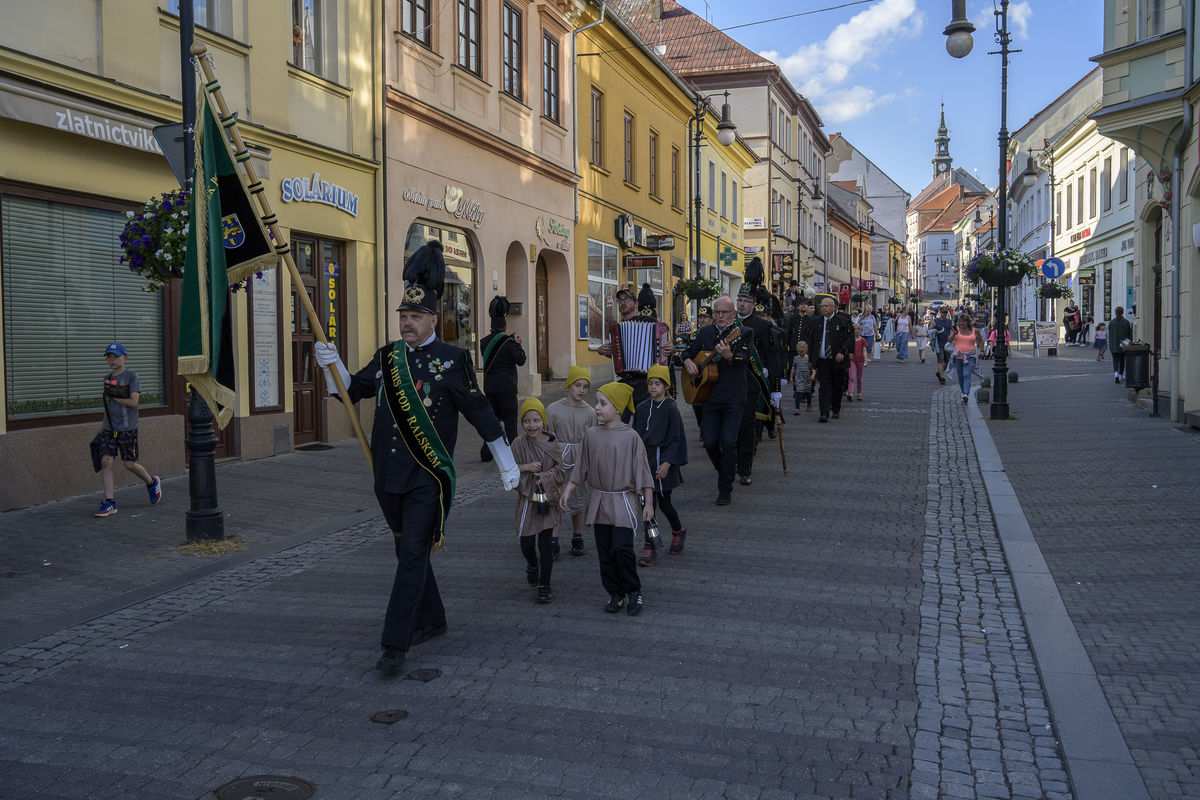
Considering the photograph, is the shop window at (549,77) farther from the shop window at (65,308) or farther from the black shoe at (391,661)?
the black shoe at (391,661)

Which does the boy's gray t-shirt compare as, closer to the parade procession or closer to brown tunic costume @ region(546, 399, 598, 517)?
the parade procession

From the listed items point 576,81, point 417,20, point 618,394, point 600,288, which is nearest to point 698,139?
point 600,288

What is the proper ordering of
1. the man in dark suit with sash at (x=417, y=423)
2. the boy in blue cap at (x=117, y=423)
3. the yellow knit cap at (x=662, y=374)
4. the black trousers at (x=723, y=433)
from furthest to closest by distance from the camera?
the black trousers at (x=723, y=433)
the boy in blue cap at (x=117, y=423)
the yellow knit cap at (x=662, y=374)
the man in dark suit with sash at (x=417, y=423)

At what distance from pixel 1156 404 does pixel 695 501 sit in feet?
32.3

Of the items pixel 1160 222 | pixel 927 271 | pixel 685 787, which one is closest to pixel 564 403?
pixel 685 787

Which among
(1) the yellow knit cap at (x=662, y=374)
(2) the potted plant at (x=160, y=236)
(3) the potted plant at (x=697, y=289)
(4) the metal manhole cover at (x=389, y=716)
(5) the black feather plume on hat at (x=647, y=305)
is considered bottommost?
(4) the metal manhole cover at (x=389, y=716)

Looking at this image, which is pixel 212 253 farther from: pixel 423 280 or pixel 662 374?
pixel 662 374

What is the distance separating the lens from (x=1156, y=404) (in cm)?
1596

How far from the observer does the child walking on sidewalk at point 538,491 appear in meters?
6.29

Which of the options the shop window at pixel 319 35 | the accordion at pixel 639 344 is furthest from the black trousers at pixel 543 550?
the shop window at pixel 319 35

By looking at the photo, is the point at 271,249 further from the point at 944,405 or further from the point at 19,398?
the point at 944,405

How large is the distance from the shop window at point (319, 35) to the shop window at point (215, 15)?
5.56 feet

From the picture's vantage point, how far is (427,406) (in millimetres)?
5262

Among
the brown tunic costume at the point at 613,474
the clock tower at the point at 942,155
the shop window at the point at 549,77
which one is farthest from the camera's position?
the clock tower at the point at 942,155
